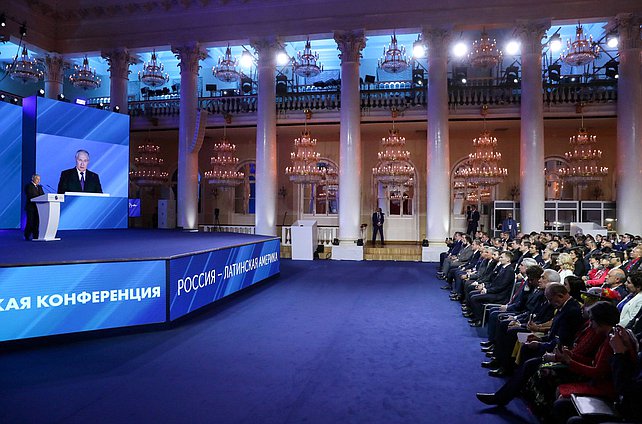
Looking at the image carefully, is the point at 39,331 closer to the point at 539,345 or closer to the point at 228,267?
the point at 228,267

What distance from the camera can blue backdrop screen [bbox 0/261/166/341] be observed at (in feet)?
15.6

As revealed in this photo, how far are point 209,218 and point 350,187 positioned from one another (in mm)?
9276

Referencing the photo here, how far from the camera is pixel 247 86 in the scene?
18672 mm

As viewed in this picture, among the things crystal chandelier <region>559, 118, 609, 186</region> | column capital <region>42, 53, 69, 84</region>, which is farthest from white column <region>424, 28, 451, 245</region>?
column capital <region>42, 53, 69, 84</region>

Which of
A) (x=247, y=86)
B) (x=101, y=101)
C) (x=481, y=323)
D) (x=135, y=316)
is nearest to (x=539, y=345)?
(x=481, y=323)

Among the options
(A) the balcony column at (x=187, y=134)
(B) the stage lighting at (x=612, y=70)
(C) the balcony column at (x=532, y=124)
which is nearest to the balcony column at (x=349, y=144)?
(C) the balcony column at (x=532, y=124)

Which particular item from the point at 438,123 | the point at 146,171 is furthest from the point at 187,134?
the point at 438,123

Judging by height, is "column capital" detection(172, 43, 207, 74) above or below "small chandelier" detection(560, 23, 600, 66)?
above

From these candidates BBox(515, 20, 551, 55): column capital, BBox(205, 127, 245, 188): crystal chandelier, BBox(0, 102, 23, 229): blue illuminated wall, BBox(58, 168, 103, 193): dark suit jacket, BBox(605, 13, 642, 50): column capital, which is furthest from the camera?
BBox(205, 127, 245, 188): crystal chandelier

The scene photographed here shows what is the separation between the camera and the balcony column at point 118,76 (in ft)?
51.4

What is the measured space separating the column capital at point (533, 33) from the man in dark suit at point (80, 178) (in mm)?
13002

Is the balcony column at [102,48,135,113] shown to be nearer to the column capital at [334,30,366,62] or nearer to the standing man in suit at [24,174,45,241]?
the column capital at [334,30,366,62]

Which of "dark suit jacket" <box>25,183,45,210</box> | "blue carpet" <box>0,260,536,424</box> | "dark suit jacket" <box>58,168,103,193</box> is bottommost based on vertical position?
"blue carpet" <box>0,260,536,424</box>

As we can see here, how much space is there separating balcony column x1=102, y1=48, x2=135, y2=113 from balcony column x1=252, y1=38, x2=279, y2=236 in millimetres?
5035
